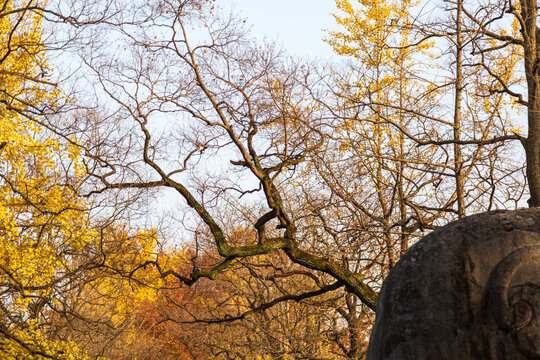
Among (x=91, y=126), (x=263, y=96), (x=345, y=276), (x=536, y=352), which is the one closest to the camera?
(x=536, y=352)

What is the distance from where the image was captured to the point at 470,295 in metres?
2.73

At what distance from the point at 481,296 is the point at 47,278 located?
33.9ft

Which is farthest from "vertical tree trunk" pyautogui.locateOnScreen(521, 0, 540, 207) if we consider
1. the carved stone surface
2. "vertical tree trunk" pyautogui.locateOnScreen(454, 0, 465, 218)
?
the carved stone surface

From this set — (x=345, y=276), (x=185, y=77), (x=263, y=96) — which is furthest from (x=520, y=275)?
(x=185, y=77)

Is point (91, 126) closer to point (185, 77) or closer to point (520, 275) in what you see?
point (185, 77)

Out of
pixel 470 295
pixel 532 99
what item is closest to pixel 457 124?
pixel 532 99

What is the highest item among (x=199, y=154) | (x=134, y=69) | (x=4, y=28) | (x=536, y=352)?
(x=4, y=28)

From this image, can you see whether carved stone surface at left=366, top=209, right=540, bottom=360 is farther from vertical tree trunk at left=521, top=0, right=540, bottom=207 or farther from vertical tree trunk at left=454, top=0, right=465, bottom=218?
vertical tree trunk at left=454, top=0, right=465, bottom=218

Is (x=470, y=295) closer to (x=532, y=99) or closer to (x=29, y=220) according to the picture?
(x=532, y=99)

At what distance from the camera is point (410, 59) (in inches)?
530

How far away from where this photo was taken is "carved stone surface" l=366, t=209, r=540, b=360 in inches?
104

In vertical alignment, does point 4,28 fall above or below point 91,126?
above

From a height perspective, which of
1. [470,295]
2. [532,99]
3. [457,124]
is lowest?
[470,295]

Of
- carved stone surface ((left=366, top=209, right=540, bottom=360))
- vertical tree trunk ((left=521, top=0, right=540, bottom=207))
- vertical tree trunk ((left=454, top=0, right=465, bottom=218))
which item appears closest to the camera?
carved stone surface ((left=366, top=209, right=540, bottom=360))
